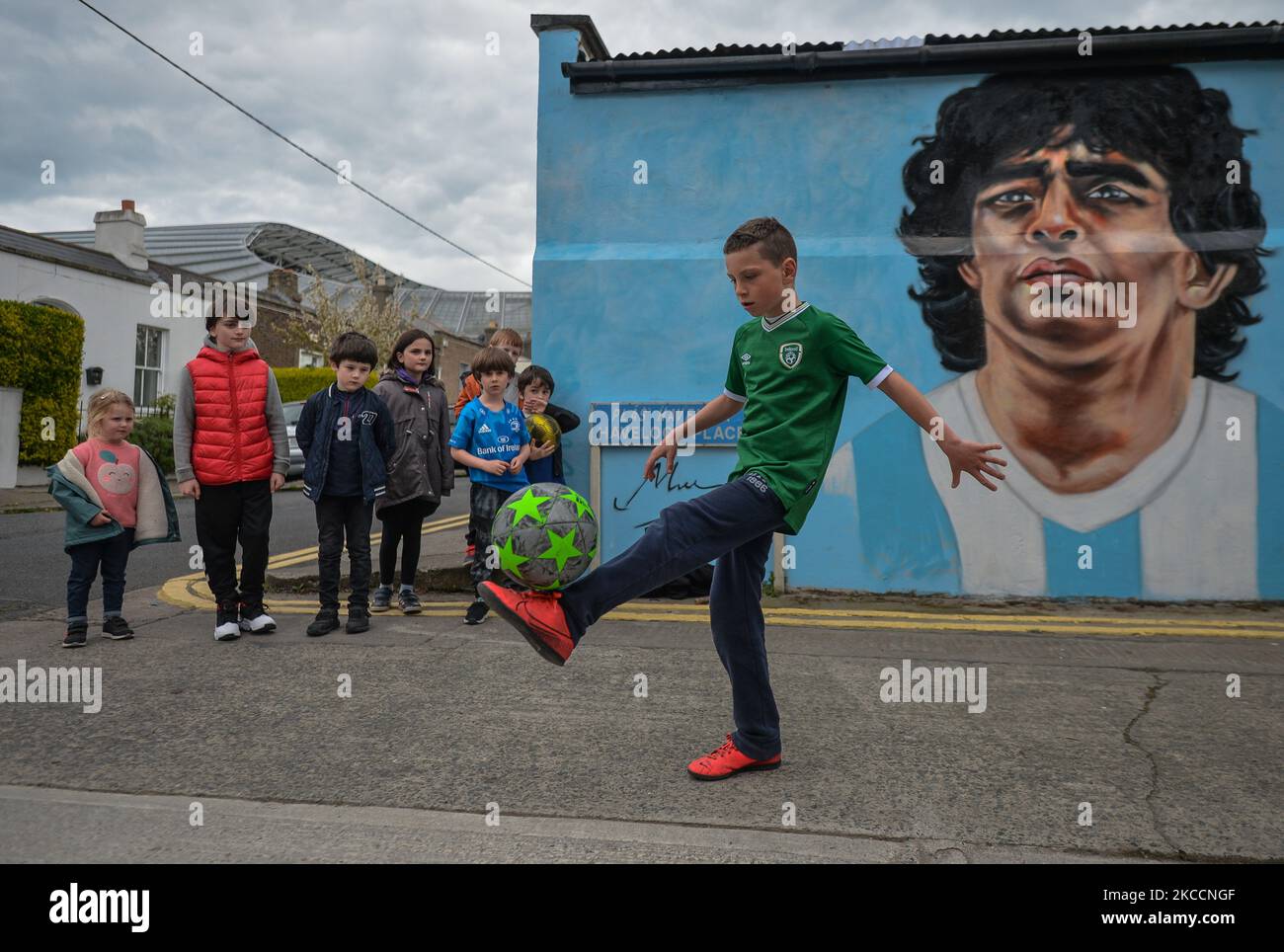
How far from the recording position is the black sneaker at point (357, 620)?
5414 mm

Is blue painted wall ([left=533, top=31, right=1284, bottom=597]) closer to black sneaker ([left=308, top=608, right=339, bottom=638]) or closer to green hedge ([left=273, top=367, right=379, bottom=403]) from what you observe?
black sneaker ([left=308, top=608, right=339, bottom=638])

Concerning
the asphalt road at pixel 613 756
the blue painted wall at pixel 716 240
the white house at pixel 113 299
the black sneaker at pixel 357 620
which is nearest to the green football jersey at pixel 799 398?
the asphalt road at pixel 613 756

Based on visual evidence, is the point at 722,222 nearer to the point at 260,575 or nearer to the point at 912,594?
the point at 912,594

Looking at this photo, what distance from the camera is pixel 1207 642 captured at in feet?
18.0

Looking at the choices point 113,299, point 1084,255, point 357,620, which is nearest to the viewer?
point 357,620

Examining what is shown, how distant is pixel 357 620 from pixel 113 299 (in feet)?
63.4

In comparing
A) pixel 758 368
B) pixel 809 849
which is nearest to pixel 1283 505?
pixel 758 368

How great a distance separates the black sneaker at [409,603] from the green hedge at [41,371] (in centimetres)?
1339

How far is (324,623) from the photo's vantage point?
213 inches

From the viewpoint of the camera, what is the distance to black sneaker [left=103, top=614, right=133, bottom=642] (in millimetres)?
5258

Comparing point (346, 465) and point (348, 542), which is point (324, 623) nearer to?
point (348, 542)

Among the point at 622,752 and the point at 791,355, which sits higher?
the point at 791,355
